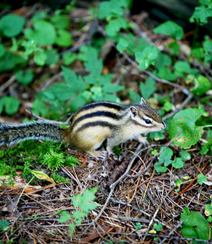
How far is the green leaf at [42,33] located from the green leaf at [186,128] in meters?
3.46

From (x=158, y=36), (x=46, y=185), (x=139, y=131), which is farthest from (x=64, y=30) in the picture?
(x=46, y=185)

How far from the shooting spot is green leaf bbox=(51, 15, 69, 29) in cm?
584

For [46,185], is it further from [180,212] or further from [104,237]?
[180,212]

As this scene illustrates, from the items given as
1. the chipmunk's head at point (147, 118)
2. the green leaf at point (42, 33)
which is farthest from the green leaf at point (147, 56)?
the green leaf at point (42, 33)

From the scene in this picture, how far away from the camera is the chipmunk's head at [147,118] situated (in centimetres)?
321

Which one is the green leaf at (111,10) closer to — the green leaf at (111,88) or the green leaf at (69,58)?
the green leaf at (111,88)

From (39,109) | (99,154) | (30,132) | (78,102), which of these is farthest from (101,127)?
(39,109)

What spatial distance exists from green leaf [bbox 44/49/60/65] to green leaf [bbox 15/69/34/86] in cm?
47

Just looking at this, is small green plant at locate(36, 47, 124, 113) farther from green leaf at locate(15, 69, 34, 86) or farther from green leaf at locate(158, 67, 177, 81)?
green leaf at locate(15, 69, 34, 86)

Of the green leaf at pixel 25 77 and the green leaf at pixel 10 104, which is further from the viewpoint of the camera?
the green leaf at pixel 25 77

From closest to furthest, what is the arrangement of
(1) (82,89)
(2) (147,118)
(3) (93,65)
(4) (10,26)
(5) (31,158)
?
(5) (31,158) < (2) (147,118) < (1) (82,89) < (3) (93,65) < (4) (10,26)

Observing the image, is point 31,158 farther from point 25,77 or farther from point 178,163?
point 25,77

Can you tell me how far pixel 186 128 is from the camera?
3.15m

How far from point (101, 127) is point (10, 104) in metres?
2.70
